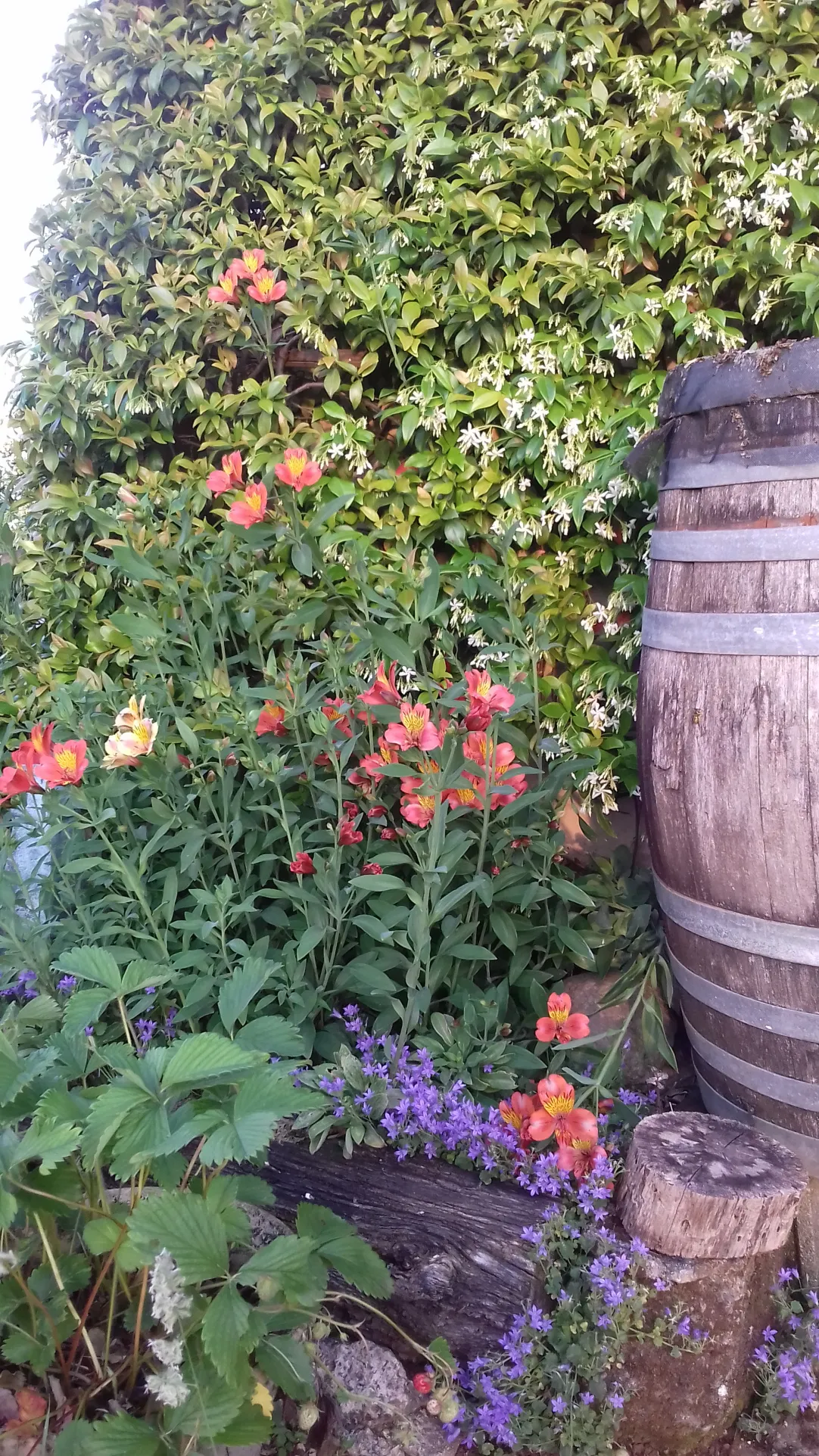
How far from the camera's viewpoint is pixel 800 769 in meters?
1.29

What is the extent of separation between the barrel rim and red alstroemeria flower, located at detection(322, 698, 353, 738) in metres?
0.78

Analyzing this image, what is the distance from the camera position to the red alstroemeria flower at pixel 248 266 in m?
1.85

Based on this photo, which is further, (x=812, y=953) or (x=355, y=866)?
(x=355, y=866)

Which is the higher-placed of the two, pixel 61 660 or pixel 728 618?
pixel 728 618

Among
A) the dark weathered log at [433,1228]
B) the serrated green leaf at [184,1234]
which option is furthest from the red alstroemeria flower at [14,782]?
the serrated green leaf at [184,1234]

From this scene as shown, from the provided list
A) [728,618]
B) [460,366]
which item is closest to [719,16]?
[460,366]

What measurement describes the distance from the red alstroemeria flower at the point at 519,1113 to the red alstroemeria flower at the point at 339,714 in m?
0.71

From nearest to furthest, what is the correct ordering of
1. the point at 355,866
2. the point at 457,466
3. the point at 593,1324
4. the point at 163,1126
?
1. the point at 163,1126
2. the point at 593,1324
3. the point at 355,866
4. the point at 457,466

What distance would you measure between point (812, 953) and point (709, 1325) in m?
0.53

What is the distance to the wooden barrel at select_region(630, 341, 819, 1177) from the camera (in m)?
1.27

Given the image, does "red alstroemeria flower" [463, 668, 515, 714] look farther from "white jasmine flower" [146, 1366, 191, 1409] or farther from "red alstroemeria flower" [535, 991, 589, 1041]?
"white jasmine flower" [146, 1366, 191, 1409]

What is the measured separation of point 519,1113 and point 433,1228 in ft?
0.77

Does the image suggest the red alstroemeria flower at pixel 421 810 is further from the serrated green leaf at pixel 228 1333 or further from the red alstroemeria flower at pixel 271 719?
the serrated green leaf at pixel 228 1333

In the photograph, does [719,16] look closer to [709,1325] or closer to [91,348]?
[91,348]
